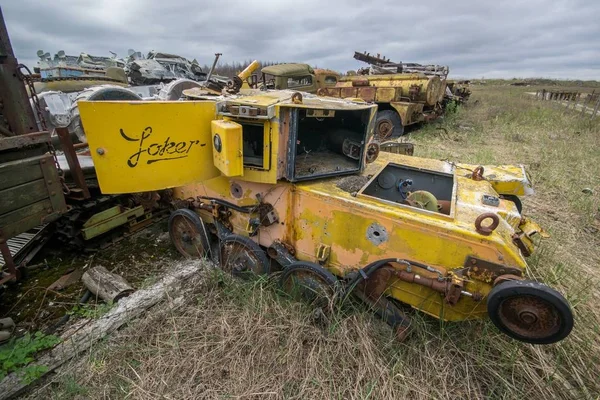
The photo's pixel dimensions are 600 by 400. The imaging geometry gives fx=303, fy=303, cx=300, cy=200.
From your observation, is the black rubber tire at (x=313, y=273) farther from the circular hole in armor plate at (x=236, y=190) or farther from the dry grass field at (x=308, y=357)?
the circular hole in armor plate at (x=236, y=190)

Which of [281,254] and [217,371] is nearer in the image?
[217,371]

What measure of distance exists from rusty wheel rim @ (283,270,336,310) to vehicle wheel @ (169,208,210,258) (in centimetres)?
120

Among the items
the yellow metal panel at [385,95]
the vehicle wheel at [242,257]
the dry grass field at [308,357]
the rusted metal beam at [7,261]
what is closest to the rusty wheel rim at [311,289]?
the dry grass field at [308,357]

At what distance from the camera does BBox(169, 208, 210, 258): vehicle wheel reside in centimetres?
352

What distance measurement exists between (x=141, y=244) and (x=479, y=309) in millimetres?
3926

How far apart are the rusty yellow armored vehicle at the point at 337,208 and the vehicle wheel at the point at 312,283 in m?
0.01

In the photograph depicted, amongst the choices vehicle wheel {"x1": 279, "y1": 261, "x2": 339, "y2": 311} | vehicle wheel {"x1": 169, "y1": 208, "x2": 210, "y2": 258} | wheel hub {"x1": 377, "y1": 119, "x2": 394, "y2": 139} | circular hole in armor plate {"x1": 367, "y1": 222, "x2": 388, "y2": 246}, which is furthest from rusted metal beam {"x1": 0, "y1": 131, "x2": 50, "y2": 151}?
wheel hub {"x1": 377, "y1": 119, "x2": 394, "y2": 139}

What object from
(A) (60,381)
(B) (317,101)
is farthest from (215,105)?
(A) (60,381)

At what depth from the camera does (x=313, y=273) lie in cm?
275

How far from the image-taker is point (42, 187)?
2.38 metres

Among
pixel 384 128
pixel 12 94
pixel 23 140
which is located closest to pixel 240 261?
pixel 23 140

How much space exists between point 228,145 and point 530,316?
7.65ft

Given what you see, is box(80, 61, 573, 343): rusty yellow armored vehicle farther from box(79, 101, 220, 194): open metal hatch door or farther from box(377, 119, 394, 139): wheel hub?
box(377, 119, 394, 139): wheel hub

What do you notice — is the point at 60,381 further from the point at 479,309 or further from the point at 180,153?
the point at 479,309
